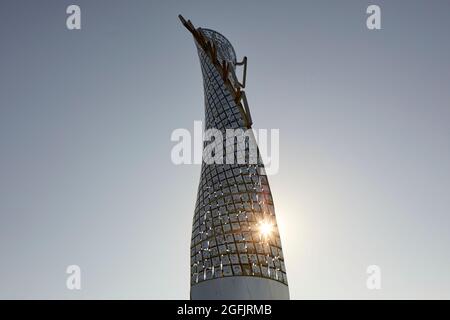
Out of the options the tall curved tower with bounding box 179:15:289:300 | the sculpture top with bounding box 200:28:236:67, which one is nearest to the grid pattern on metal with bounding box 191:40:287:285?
the tall curved tower with bounding box 179:15:289:300

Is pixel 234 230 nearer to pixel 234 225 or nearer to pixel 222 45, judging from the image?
pixel 234 225

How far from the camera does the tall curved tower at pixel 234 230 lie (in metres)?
21.2

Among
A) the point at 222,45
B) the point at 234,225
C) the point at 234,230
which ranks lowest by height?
the point at 234,230

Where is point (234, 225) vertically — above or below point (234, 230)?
above

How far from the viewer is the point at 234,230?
901 inches

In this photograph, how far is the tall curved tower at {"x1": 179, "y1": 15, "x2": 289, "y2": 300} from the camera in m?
21.2

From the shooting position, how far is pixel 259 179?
992 inches

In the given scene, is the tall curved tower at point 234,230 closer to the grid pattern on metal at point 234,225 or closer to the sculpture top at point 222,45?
the grid pattern on metal at point 234,225

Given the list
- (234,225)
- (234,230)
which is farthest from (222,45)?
(234,230)

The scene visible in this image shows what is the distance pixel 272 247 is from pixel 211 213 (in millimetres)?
3762

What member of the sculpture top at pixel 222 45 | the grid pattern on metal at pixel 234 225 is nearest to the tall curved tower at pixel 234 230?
the grid pattern on metal at pixel 234 225

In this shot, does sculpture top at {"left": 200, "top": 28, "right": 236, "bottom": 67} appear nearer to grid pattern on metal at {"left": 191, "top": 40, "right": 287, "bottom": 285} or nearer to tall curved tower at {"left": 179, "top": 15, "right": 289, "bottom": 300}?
tall curved tower at {"left": 179, "top": 15, "right": 289, "bottom": 300}
